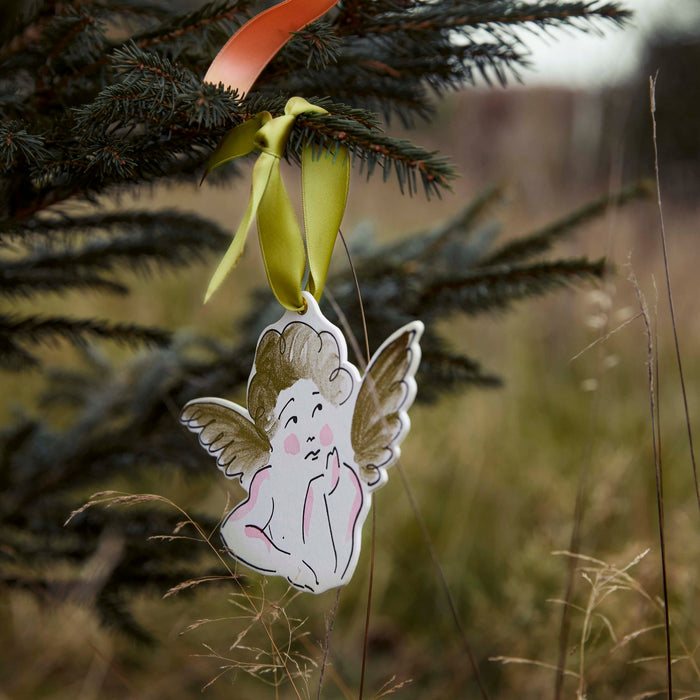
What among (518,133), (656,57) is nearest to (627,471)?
(656,57)

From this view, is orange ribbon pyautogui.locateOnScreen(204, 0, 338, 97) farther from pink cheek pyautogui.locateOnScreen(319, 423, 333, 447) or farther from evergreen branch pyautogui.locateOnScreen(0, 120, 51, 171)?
pink cheek pyautogui.locateOnScreen(319, 423, 333, 447)

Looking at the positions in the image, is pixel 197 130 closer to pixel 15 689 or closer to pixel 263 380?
pixel 263 380

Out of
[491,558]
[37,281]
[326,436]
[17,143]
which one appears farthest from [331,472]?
[491,558]

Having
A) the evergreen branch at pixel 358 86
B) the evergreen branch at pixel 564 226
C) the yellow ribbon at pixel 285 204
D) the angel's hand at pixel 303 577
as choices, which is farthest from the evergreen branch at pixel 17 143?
the evergreen branch at pixel 564 226

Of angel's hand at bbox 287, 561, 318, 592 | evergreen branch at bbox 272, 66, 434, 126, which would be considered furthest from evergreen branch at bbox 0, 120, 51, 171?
angel's hand at bbox 287, 561, 318, 592

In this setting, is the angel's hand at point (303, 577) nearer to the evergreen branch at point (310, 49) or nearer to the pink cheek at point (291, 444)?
the pink cheek at point (291, 444)

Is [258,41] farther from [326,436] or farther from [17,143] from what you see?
[326,436]
